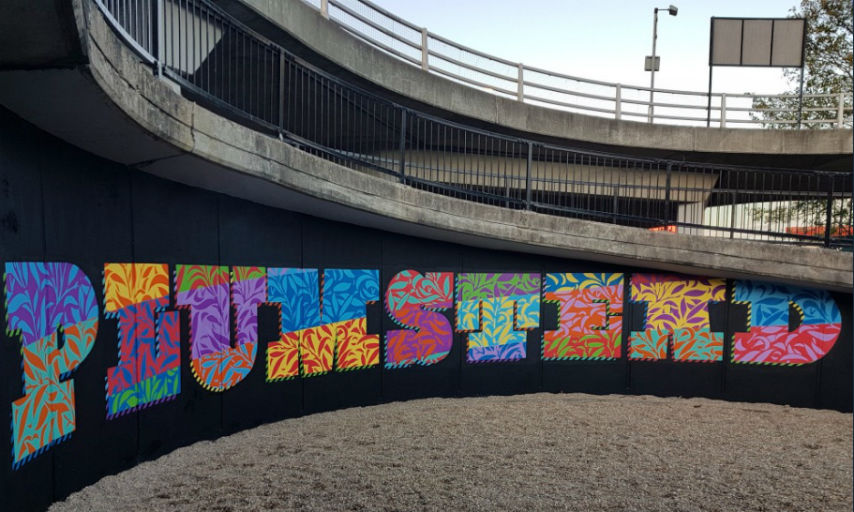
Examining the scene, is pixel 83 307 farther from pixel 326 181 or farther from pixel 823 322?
pixel 823 322

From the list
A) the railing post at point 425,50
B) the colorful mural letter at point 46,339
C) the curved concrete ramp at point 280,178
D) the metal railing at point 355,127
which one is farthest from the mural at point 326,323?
the railing post at point 425,50

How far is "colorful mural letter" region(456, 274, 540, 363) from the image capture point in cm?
1133

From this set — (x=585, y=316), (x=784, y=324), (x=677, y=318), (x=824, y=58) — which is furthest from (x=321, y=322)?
(x=824, y=58)

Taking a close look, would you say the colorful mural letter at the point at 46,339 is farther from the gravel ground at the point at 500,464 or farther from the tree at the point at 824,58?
the tree at the point at 824,58

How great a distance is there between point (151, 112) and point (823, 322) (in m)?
12.0

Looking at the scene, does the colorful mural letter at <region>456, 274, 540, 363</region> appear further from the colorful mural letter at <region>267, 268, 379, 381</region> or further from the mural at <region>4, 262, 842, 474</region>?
the colorful mural letter at <region>267, 268, 379, 381</region>

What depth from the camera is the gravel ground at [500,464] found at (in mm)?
5879

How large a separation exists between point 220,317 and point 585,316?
686cm

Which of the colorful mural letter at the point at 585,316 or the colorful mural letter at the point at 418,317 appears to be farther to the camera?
the colorful mural letter at the point at 585,316

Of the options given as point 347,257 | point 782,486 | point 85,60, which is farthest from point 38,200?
point 782,486

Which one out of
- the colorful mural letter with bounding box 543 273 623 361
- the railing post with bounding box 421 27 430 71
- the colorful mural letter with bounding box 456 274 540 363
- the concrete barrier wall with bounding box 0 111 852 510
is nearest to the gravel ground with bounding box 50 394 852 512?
the concrete barrier wall with bounding box 0 111 852 510

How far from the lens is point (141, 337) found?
6.58 m

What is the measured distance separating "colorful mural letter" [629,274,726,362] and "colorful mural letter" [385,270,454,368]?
3.67 m

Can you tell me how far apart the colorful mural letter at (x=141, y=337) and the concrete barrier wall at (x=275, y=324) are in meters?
0.02
